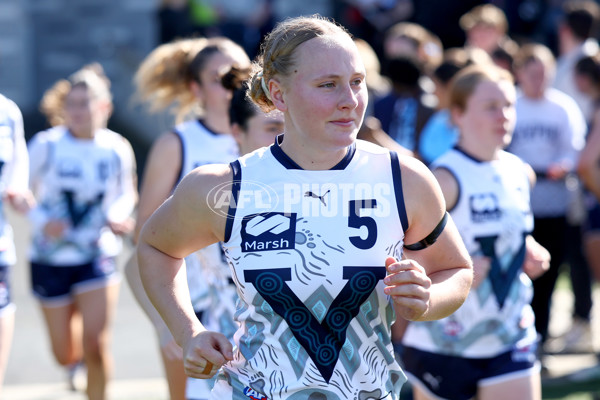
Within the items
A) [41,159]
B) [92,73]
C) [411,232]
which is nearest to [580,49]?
[92,73]

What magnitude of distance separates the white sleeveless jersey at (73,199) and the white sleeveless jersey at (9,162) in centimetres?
110

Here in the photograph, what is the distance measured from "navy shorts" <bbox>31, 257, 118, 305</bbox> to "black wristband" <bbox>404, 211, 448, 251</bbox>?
158 inches

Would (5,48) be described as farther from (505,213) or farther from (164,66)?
(505,213)

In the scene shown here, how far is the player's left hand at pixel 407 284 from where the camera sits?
261cm

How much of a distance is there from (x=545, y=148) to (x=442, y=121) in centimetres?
82

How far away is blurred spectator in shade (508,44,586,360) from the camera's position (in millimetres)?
7359

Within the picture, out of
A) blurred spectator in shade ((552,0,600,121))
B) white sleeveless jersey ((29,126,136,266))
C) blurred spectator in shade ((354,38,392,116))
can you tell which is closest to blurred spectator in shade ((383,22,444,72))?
blurred spectator in shade ((354,38,392,116))

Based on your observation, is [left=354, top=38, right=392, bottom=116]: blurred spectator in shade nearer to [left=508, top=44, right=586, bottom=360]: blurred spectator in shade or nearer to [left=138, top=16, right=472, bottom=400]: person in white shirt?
[left=508, top=44, right=586, bottom=360]: blurred spectator in shade

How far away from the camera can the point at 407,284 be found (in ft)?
8.61

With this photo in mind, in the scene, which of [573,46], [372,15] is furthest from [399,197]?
[372,15]

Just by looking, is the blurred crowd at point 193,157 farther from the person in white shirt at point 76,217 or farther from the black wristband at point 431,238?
the black wristband at point 431,238

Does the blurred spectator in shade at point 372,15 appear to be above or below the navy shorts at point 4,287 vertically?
above

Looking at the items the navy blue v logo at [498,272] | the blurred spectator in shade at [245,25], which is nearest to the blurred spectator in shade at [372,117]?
the navy blue v logo at [498,272]

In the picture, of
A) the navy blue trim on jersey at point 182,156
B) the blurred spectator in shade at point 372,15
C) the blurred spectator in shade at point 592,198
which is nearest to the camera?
the navy blue trim on jersey at point 182,156
